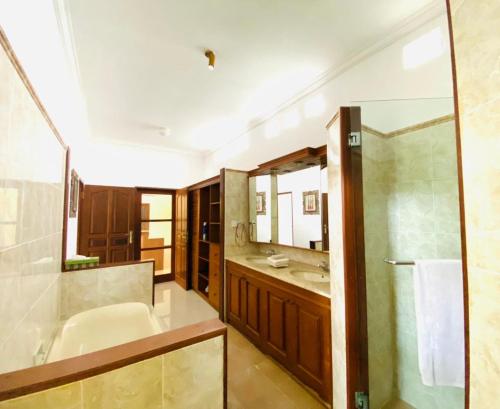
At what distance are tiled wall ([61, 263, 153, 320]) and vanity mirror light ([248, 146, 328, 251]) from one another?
1.50m

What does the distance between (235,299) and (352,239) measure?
76.6 inches

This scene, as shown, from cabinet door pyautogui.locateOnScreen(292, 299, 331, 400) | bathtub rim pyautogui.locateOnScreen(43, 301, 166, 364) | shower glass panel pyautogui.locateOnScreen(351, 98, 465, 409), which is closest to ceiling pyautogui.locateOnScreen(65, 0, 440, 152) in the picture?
shower glass panel pyautogui.locateOnScreen(351, 98, 465, 409)

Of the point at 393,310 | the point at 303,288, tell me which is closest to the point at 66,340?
the point at 303,288

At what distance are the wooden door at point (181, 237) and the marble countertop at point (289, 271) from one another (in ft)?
5.68

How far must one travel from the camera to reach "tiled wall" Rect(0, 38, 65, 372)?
78cm

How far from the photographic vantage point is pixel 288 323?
1968 millimetres

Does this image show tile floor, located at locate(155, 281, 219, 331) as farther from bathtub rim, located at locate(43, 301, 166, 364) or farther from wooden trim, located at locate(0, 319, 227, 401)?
wooden trim, located at locate(0, 319, 227, 401)

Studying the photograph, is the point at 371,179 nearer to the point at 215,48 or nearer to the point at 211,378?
the point at 211,378

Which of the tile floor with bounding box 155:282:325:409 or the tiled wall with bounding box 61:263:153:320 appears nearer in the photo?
the tile floor with bounding box 155:282:325:409

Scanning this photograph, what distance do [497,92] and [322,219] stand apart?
68.7 inches

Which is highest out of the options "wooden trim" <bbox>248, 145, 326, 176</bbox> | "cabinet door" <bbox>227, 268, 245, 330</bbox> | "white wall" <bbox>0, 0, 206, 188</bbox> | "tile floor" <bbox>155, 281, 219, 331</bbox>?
"white wall" <bbox>0, 0, 206, 188</bbox>

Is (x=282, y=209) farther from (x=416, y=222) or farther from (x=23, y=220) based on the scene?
(x=23, y=220)

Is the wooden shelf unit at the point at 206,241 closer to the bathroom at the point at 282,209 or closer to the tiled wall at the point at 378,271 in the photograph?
the bathroom at the point at 282,209

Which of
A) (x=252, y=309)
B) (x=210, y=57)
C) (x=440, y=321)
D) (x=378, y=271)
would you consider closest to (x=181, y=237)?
(x=252, y=309)
